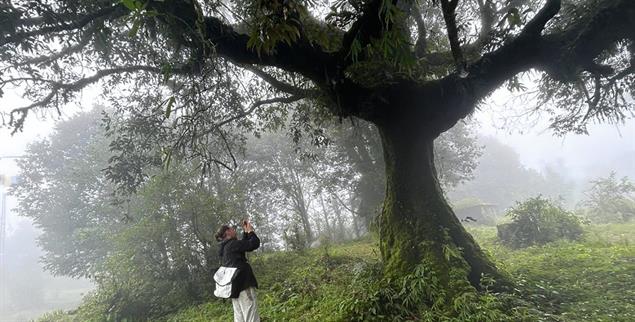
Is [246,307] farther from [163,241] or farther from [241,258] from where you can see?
[163,241]

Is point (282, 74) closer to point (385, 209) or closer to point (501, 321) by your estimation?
point (385, 209)

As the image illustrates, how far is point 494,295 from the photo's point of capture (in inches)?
198

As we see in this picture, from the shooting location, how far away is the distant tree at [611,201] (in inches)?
701

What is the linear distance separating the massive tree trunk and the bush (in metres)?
6.78

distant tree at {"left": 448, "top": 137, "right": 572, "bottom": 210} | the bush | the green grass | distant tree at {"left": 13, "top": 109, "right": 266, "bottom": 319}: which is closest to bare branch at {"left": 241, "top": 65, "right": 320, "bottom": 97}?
distant tree at {"left": 13, "top": 109, "right": 266, "bottom": 319}

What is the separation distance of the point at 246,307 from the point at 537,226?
10671 millimetres

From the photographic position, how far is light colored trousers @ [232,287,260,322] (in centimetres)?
515

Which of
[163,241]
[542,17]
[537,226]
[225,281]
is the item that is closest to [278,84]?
[225,281]

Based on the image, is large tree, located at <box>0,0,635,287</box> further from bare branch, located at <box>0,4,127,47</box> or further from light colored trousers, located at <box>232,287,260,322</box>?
light colored trousers, located at <box>232,287,260,322</box>

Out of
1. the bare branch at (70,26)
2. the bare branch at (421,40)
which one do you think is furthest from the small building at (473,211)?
the bare branch at (70,26)

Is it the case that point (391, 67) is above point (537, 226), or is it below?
above

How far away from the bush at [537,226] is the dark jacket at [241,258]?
9860 millimetres

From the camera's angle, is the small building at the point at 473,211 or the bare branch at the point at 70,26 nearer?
the bare branch at the point at 70,26

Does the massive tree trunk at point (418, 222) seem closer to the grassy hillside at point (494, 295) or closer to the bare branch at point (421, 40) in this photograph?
the grassy hillside at point (494, 295)
